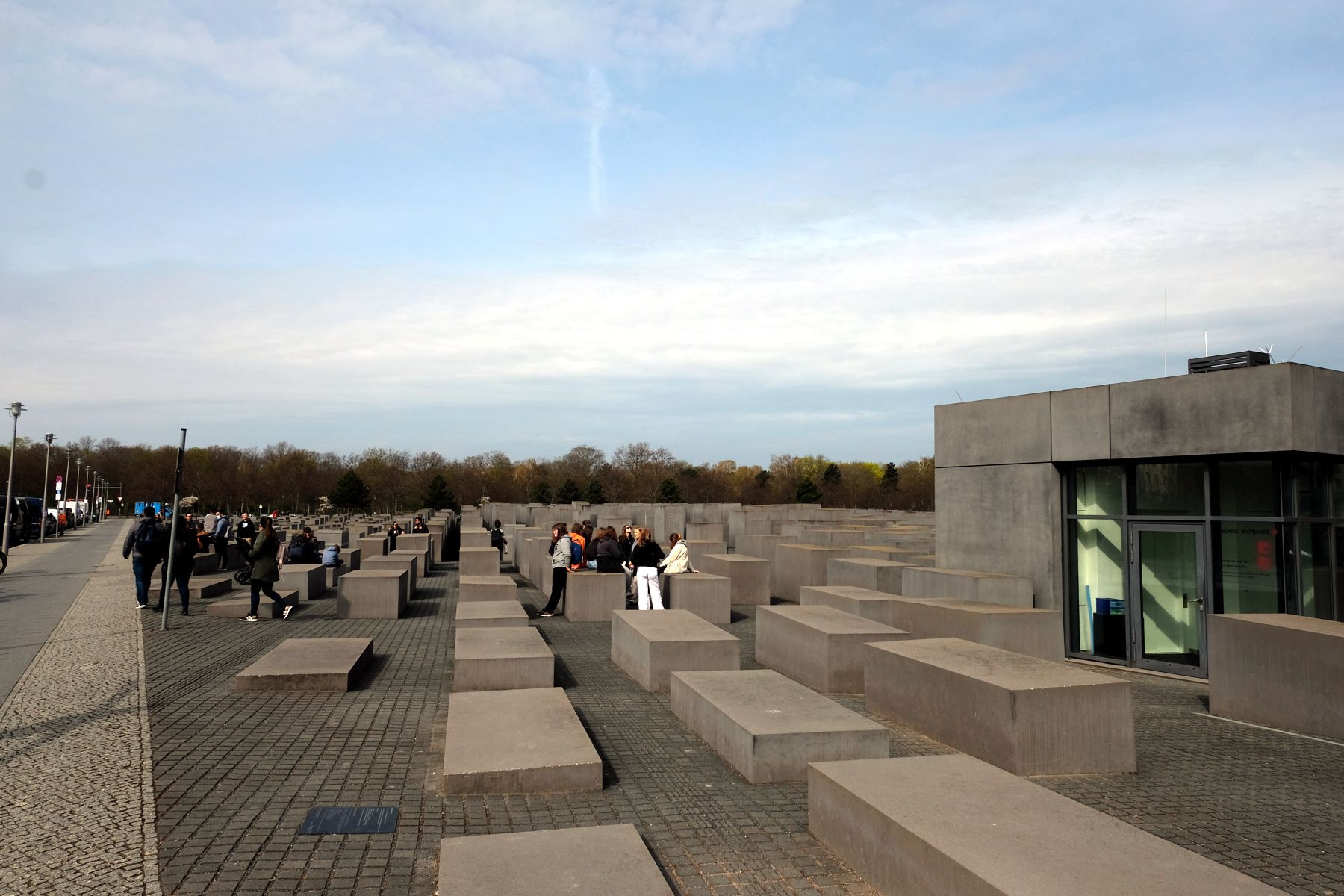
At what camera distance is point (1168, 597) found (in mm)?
12586

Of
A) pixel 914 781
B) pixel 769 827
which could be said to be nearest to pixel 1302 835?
pixel 914 781

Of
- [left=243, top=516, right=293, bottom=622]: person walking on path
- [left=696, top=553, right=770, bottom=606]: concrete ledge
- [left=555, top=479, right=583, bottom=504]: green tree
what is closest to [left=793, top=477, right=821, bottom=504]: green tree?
[left=555, top=479, right=583, bottom=504]: green tree

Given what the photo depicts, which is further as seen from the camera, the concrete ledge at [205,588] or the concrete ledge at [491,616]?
the concrete ledge at [205,588]

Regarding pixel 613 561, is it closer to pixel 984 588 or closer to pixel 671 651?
pixel 984 588

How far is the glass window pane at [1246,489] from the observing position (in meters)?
11.7

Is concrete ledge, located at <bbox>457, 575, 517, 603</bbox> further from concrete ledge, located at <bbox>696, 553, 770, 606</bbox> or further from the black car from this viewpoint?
the black car

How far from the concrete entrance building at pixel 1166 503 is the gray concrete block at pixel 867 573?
124 cm

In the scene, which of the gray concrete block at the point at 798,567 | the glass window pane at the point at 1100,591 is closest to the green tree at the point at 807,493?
the gray concrete block at the point at 798,567

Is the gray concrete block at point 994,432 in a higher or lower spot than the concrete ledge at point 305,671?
higher

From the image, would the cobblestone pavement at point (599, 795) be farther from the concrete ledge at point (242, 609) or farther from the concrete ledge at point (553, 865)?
the concrete ledge at point (242, 609)

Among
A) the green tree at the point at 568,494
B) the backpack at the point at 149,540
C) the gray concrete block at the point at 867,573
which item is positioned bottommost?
the gray concrete block at the point at 867,573

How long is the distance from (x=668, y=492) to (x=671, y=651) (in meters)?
69.0

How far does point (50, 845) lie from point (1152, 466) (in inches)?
512

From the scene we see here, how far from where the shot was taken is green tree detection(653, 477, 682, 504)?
78.6 m
